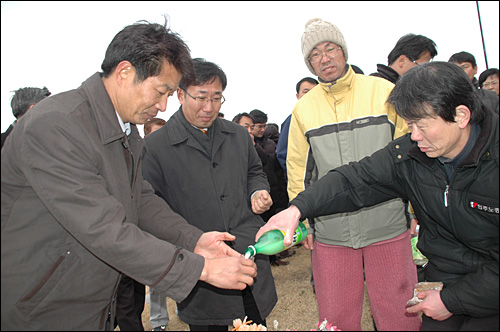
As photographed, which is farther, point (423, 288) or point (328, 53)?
point (328, 53)

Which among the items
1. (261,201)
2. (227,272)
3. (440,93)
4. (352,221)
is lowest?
(352,221)

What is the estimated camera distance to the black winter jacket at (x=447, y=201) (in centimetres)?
153

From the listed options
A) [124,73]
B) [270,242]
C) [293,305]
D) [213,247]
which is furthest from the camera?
[293,305]

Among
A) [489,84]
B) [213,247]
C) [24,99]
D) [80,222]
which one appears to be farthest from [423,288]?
[489,84]

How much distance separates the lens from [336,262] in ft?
8.30

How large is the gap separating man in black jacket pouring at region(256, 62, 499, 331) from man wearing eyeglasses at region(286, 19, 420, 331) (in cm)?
55

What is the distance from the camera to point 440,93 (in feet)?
5.22

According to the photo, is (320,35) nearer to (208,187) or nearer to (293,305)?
(208,187)

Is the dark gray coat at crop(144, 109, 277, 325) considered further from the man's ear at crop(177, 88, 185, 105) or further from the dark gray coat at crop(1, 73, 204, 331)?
the dark gray coat at crop(1, 73, 204, 331)

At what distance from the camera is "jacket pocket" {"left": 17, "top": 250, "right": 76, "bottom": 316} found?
4.25ft

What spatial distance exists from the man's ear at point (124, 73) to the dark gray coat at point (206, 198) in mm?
920

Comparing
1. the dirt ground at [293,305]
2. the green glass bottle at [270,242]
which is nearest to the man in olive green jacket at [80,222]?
the green glass bottle at [270,242]

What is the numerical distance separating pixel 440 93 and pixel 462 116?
0.16 metres

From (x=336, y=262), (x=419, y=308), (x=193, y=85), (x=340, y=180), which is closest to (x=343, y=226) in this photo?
(x=336, y=262)
